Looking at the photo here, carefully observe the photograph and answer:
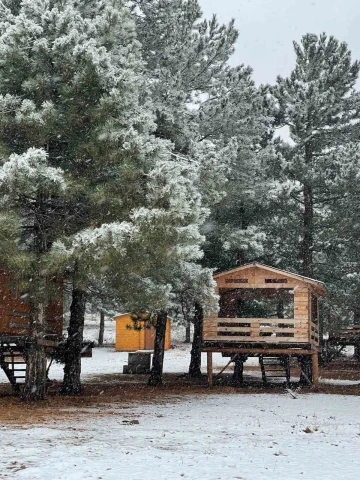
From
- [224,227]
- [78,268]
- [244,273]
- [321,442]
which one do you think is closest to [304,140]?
[224,227]

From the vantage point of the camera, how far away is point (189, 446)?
9109 millimetres

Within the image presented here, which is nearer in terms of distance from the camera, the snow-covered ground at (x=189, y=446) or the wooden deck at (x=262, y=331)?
the snow-covered ground at (x=189, y=446)

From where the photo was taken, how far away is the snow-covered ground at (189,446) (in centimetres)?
737

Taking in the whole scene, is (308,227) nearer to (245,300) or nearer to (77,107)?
(245,300)

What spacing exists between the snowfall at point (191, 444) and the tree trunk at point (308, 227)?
9336 mm

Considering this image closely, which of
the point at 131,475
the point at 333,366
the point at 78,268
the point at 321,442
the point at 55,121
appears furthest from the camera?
the point at 333,366

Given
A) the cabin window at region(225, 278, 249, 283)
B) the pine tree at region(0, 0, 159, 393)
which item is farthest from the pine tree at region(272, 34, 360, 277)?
the pine tree at region(0, 0, 159, 393)

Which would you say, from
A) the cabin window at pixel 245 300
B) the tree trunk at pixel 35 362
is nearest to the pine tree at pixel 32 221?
the tree trunk at pixel 35 362

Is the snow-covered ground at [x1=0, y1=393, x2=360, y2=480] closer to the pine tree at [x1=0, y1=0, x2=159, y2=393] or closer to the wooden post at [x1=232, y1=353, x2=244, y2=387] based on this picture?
the pine tree at [x1=0, y1=0, x2=159, y2=393]

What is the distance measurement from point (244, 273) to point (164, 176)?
7.62 m

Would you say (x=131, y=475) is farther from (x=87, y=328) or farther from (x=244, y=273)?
(x=87, y=328)

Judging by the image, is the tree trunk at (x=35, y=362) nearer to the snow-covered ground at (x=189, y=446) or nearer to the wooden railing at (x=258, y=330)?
the snow-covered ground at (x=189, y=446)

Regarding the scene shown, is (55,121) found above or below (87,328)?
above

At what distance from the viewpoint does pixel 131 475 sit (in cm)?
715
